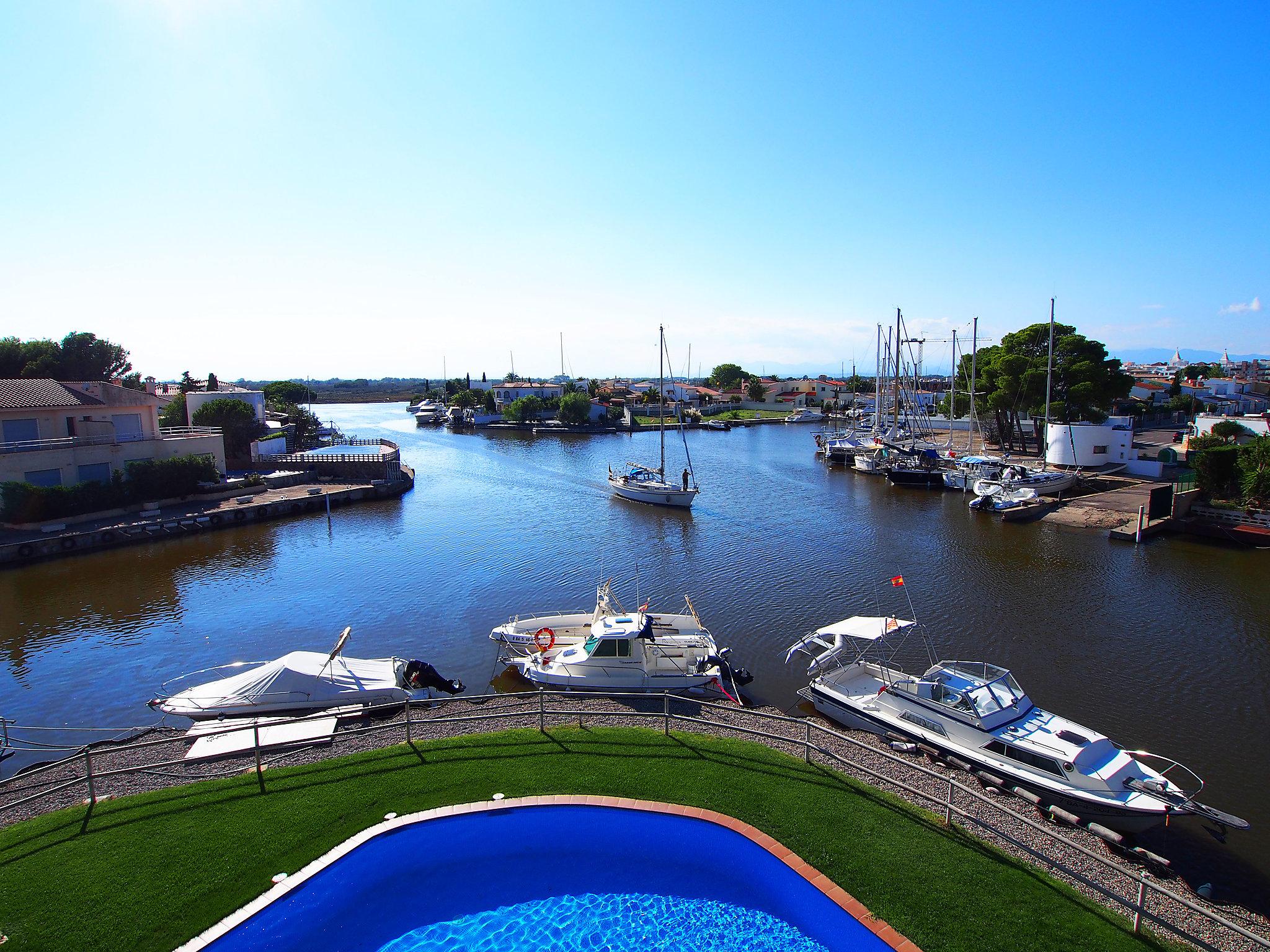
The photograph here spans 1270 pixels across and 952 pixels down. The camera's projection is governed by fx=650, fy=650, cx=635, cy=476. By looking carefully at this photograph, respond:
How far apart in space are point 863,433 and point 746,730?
242 ft

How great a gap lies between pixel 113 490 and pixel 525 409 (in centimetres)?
7951

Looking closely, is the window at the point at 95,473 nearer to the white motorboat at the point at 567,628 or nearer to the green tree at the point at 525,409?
the white motorboat at the point at 567,628

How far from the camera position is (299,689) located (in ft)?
57.4

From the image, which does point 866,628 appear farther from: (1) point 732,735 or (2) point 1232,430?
(2) point 1232,430

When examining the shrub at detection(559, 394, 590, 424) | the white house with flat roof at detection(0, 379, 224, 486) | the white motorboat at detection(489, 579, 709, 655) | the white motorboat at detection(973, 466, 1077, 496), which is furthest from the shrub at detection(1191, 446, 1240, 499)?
the shrub at detection(559, 394, 590, 424)

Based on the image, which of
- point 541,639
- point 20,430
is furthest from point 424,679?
point 20,430

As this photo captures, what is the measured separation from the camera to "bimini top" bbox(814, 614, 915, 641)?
1823 cm

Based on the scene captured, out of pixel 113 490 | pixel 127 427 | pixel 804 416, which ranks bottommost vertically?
pixel 113 490

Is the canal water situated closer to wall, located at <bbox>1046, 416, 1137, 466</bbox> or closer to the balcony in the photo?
the balcony

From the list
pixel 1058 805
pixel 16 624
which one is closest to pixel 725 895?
pixel 1058 805

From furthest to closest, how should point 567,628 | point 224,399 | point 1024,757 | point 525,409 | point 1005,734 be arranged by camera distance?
1. point 525,409
2. point 224,399
3. point 567,628
4. point 1005,734
5. point 1024,757

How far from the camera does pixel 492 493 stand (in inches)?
2181

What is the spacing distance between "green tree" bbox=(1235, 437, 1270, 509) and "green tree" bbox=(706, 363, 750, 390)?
140m

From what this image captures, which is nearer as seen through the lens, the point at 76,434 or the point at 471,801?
the point at 471,801
